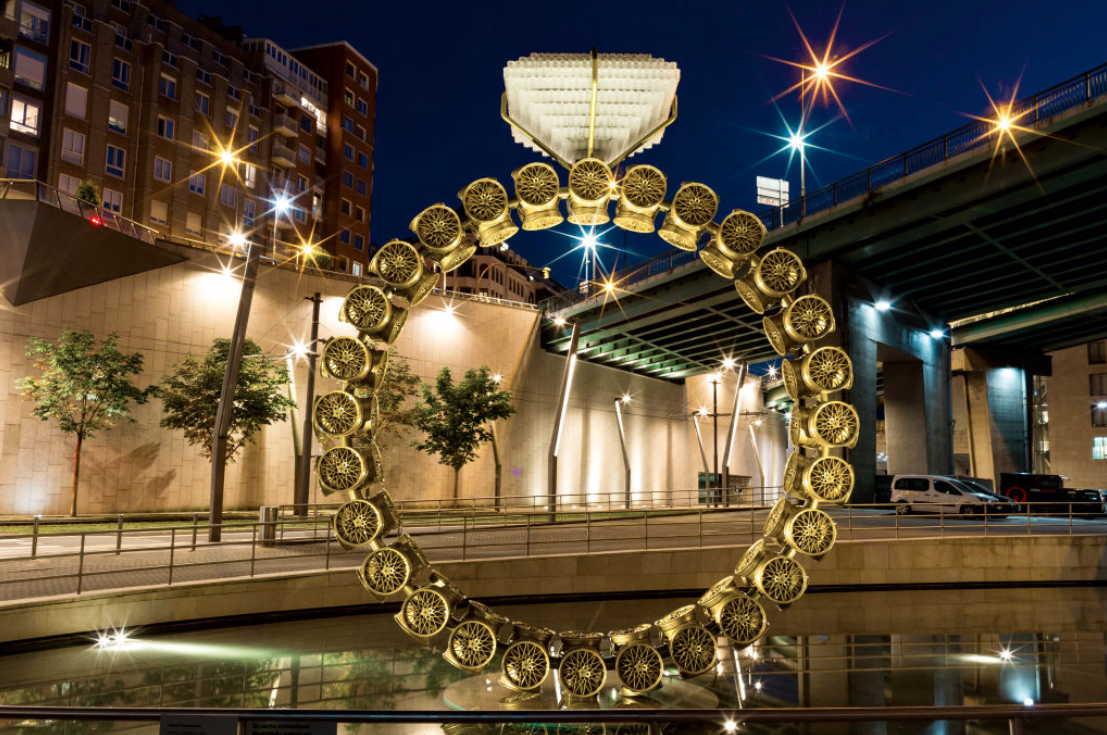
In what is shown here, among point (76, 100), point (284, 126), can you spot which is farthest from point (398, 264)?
point (284, 126)

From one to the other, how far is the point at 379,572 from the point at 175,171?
193 feet

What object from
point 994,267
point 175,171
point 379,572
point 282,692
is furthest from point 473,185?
point 175,171

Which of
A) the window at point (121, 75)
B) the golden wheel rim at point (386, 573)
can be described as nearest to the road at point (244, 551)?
the golden wheel rim at point (386, 573)

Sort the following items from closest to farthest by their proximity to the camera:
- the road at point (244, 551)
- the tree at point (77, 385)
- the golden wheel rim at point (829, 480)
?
the golden wheel rim at point (829, 480) < the road at point (244, 551) < the tree at point (77, 385)

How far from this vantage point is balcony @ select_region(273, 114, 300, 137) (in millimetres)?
68938

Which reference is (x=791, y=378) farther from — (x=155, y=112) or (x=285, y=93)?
(x=285, y=93)

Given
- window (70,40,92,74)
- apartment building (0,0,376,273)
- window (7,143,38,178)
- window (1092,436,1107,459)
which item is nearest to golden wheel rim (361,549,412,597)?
apartment building (0,0,376,273)

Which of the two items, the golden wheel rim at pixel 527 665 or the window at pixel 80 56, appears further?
the window at pixel 80 56

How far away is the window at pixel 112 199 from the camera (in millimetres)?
54562

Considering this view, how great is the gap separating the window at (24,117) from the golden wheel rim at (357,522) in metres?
53.6

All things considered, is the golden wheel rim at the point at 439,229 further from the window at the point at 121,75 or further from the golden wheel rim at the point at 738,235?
the window at the point at 121,75

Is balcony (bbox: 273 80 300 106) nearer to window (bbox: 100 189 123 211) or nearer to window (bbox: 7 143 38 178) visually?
window (bbox: 100 189 123 211)

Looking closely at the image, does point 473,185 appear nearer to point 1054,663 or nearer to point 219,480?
point 1054,663

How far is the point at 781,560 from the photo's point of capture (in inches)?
325
